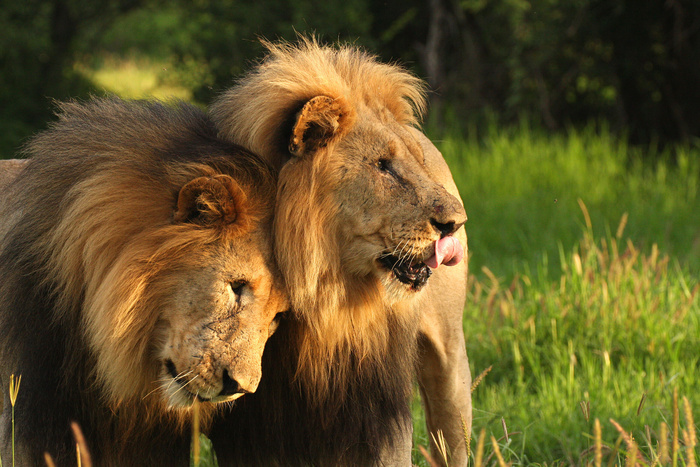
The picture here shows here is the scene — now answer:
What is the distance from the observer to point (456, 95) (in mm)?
11242

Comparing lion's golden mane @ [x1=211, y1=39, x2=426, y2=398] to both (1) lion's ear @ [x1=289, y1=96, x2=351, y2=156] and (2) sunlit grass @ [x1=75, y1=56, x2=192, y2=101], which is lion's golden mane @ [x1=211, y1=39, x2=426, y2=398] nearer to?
(1) lion's ear @ [x1=289, y1=96, x2=351, y2=156]

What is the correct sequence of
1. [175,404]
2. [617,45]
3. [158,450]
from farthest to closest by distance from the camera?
1. [617,45]
2. [158,450]
3. [175,404]

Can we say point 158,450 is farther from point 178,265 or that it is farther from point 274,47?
point 274,47

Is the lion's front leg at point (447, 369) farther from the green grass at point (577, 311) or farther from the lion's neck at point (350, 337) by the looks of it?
the lion's neck at point (350, 337)

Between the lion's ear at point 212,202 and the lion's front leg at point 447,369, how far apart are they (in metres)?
1.15

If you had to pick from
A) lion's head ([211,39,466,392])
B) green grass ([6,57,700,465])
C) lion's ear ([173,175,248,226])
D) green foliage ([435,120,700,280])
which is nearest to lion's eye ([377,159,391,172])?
lion's head ([211,39,466,392])

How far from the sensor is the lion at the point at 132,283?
2486mm

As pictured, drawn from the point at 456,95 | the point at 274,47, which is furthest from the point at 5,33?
the point at 274,47

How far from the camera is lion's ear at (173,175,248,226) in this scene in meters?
2.51

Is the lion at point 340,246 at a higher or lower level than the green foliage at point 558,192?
higher

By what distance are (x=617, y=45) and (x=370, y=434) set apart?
25.8ft

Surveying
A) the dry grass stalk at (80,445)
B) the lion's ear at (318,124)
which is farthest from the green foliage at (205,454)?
the lion's ear at (318,124)

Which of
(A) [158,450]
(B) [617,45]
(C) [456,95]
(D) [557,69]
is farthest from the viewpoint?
(C) [456,95]

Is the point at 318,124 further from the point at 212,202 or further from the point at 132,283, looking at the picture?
the point at 132,283
